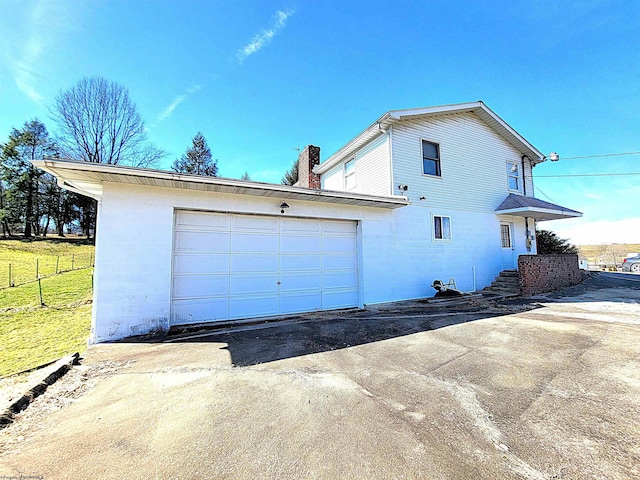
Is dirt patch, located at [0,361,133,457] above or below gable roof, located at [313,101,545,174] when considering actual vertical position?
below

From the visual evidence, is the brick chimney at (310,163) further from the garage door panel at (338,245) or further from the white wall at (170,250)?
the garage door panel at (338,245)

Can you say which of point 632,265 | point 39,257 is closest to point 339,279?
point 39,257

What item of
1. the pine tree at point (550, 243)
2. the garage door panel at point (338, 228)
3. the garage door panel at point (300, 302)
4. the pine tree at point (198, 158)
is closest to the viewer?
the garage door panel at point (300, 302)

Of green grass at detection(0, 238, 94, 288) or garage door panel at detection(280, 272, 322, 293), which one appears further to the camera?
green grass at detection(0, 238, 94, 288)

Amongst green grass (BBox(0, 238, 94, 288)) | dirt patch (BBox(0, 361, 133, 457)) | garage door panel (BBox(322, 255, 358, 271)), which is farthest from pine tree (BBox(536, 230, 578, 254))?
green grass (BBox(0, 238, 94, 288))

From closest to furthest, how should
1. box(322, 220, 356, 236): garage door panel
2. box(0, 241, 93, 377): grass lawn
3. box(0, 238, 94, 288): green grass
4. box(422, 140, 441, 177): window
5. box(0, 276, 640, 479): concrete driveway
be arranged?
1. box(0, 276, 640, 479): concrete driveway
2. box(0, 241, 93, 377): grass lawn
3. box(322, 220, 356, 236): garage door panel
4. box(422, 140, 441, 177): window
5. box(0, 238, 94, 288): green grass

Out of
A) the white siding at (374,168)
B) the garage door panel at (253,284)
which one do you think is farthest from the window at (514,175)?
the garage door panel at (253,284)

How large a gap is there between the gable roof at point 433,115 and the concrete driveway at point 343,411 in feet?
25.3

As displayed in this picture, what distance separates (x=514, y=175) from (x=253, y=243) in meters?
13.6

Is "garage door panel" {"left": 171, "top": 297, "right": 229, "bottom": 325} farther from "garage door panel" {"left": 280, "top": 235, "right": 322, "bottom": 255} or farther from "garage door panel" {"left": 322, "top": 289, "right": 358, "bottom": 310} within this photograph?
"garage door panel" {"left": 322, "top": 289, "right": 358, "bottom": 310}

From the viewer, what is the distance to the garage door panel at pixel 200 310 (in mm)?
6477

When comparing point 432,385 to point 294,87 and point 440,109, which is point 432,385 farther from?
point 294,87

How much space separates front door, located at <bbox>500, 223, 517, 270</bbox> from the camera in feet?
40.9

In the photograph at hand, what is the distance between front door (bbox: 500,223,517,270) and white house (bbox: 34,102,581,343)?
2.7 inches
